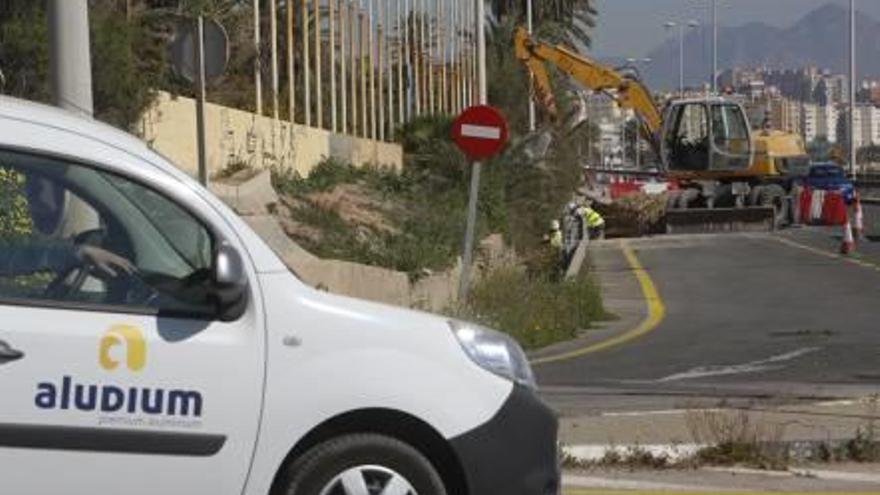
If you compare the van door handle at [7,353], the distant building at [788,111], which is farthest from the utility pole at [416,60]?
the distant building at [788,111]

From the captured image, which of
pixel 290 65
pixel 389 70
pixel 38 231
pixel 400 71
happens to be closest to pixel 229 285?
pixel 38 231

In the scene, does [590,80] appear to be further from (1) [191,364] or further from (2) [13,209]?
(1) [191,364]

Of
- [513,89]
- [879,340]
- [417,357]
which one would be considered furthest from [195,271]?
[513,89]

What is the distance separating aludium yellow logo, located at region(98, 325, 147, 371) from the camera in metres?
4.79

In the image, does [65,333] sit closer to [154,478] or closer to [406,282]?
[154,478]

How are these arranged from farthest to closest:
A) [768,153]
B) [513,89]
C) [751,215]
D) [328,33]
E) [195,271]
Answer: [513,89]
[768,153]
[751,215]
[328,33]
[195,271]

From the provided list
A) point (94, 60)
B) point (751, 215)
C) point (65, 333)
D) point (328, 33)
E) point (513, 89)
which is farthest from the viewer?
point (513, 89)

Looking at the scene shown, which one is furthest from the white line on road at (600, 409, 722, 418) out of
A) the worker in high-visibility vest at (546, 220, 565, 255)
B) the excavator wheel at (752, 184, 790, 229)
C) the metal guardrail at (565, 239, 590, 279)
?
the excavator wheel at (752, 184, 790, 229)

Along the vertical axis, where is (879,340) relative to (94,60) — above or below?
below

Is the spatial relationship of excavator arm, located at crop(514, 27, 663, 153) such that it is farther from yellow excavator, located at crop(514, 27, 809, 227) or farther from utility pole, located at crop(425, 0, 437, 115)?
utility pole, located at crop(425, 0, 437, 115)

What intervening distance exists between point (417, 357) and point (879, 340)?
1261 cm

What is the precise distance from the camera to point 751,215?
42.9 meters

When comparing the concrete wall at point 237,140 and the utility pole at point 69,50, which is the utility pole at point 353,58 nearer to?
the concrete wall at point 237,140

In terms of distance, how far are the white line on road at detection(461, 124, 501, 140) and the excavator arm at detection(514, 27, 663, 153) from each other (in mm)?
28592
